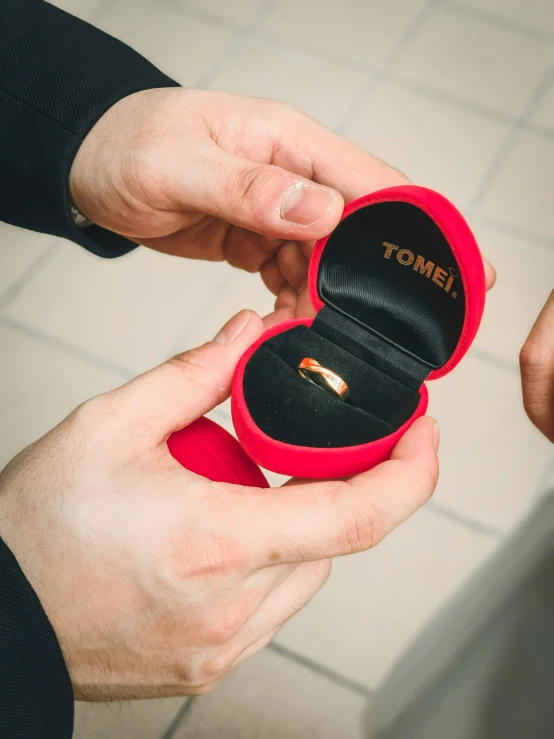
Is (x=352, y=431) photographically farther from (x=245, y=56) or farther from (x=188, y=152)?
(x=245, y=56)

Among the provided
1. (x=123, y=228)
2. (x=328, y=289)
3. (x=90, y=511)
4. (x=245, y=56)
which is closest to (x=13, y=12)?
(x=123, y=228)

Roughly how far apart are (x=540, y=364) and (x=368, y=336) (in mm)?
197

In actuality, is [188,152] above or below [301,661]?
above

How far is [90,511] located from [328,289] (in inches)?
14.3

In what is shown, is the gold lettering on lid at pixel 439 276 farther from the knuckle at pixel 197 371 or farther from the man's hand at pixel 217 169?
the knuckle at pixel 197 371

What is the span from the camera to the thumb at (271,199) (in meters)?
→ 0.71

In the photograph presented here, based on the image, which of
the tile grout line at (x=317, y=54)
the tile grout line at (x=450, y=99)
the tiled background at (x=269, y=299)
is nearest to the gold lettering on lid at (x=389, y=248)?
the tiled background at (x=269, y=299)

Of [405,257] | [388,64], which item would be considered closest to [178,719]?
[405,257]

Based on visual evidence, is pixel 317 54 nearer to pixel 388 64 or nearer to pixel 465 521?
pixel 388 64

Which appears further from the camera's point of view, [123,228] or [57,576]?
[123,228]

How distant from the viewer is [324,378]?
719 millimetres

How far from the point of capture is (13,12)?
854mm

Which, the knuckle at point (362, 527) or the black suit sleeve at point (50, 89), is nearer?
the knuckle at point (362, 527)

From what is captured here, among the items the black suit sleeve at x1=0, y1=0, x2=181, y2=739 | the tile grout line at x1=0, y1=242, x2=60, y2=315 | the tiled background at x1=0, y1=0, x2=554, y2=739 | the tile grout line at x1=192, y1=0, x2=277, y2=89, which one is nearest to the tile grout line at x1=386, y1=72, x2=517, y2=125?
the tiled background at x1=0, y1=0, x2=554, y2=739
